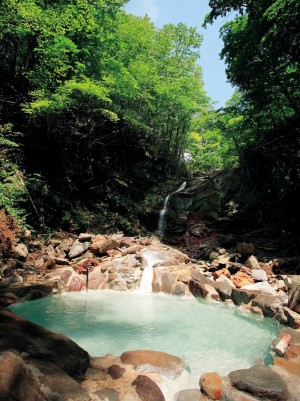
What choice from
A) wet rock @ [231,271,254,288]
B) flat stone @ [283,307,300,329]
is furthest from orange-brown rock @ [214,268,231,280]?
flat stone @ [283,307,300,329]

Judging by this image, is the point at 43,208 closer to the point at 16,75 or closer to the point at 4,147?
the point at 4,147

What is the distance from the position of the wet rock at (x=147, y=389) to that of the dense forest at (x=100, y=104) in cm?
802

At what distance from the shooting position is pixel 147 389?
2.96 m

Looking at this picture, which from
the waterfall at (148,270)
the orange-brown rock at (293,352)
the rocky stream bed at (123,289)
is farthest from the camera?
the waterfall at (148,270)

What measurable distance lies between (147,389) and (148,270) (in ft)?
18.9

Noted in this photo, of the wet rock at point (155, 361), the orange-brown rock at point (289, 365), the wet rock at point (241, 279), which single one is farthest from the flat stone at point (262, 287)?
the wet rock at point (155, 361)

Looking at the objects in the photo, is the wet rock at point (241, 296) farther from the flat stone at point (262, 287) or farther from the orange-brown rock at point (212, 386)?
the orange-brown rock at point (212, 386)

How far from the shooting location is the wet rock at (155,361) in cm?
353

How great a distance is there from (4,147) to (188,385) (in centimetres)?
1078

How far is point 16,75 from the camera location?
13109mm

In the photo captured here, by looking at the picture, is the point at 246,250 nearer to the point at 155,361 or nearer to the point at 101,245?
the point at 101,245

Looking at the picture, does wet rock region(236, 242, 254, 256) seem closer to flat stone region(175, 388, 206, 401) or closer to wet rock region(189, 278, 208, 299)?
wet rock region(189, 278, 208, 299)

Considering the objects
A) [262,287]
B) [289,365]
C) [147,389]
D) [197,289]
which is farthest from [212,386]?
[262,287]

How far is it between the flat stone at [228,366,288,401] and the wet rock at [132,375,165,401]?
34.9 inches
